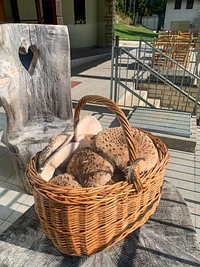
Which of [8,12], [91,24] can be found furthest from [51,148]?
[91,24]

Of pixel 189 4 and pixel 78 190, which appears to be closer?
pixel 78 190

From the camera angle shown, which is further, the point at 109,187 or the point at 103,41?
the point at 103,41

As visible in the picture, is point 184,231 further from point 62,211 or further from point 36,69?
point 36,69

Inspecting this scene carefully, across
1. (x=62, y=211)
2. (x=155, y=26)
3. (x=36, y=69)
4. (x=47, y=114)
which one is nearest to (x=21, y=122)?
(x=47, y=114)

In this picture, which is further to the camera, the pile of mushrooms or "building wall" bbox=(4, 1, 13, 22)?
"building wall" bbox=(4, 1, 13, 22)

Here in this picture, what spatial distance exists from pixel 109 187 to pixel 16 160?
1.23 m

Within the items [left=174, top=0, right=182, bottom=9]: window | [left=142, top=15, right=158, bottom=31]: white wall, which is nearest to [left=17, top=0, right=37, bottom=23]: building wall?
[left=142, top=15, right=158, bottom=31]: white wall

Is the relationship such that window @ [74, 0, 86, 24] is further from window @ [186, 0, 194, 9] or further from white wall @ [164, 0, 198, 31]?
window @ [186, 0, 194, 9]

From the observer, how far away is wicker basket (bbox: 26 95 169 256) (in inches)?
26.5

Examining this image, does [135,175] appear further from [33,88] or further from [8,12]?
[8,12]

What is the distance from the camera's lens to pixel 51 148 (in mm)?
930

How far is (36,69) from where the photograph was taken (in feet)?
5.56

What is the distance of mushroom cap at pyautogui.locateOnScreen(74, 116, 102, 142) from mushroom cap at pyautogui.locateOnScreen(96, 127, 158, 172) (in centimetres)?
13

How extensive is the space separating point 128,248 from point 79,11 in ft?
31.7
